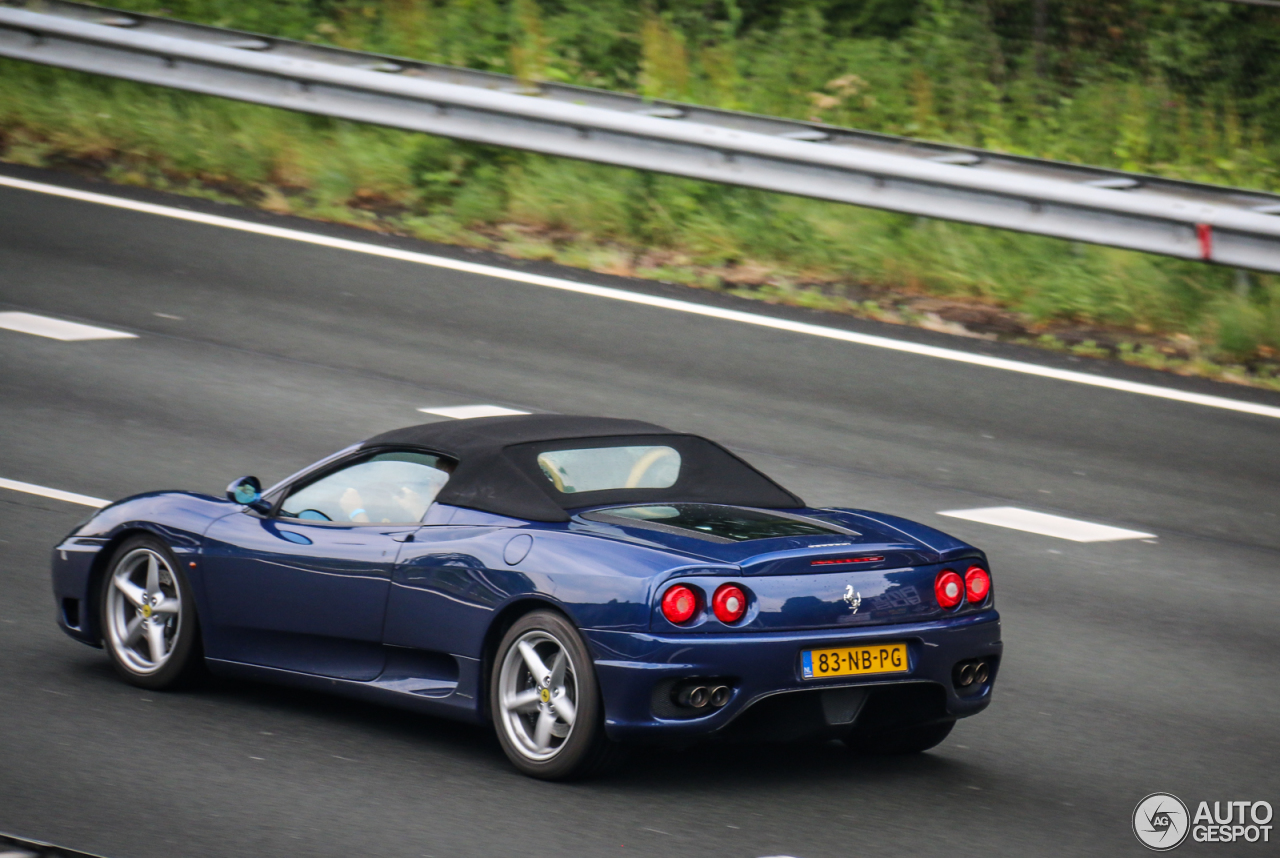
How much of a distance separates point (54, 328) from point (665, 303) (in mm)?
4148

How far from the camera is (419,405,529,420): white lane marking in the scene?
1097cm

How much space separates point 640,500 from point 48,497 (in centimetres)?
422

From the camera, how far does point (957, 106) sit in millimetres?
16938

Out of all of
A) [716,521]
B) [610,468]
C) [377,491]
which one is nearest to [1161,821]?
[716,521]

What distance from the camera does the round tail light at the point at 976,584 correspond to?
6215mm

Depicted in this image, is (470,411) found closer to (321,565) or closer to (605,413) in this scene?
(605,413)

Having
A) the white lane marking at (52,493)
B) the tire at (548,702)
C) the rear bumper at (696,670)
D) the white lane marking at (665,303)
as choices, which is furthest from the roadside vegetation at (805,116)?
the tire at (548,702)

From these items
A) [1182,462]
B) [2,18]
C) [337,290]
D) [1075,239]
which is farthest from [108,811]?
[2,18]

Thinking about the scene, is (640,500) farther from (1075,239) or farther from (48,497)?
(1075,239)

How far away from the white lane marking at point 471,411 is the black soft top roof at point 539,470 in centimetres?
397

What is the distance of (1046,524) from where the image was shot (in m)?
9.77

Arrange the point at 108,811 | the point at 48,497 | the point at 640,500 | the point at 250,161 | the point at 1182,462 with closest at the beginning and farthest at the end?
1. the point at 108,811
2. the point at 640,500
3. the point at 48,497
4. the point at 1182,462
5. the point at 250,161

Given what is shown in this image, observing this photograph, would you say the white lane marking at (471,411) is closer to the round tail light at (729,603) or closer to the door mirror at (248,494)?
the door mirror at (248,494)

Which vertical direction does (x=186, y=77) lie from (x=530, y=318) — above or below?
above
